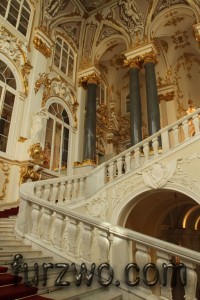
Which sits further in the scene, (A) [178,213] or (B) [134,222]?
(A) [178,213]

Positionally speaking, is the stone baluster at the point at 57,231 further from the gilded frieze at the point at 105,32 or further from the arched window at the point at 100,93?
the gilded frieze at the point at 105,32

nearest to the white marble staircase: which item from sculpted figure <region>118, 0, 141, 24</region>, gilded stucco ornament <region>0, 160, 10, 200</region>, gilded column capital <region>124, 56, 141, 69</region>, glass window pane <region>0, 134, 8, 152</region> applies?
gilded stucco ornament <region>0, 160, 10, 200</region>

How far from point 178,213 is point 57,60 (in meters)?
8.57

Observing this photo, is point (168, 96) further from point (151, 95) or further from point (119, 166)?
point (119, 166)

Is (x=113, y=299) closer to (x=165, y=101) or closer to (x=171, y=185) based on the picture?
(x=171, y=185)

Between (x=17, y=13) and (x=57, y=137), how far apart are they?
4.99m

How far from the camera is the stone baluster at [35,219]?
3729mm

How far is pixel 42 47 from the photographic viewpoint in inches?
387

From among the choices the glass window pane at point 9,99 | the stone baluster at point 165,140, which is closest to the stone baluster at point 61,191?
the stone baluster at point 165,140

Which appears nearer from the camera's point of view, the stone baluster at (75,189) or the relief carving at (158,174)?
the relief carving at (158,174)

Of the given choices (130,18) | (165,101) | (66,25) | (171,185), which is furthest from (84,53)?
(171,185)

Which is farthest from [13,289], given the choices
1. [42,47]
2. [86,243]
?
[42,47]

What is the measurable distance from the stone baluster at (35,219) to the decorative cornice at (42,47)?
7795 millimetres

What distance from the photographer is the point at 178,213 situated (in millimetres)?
9930
